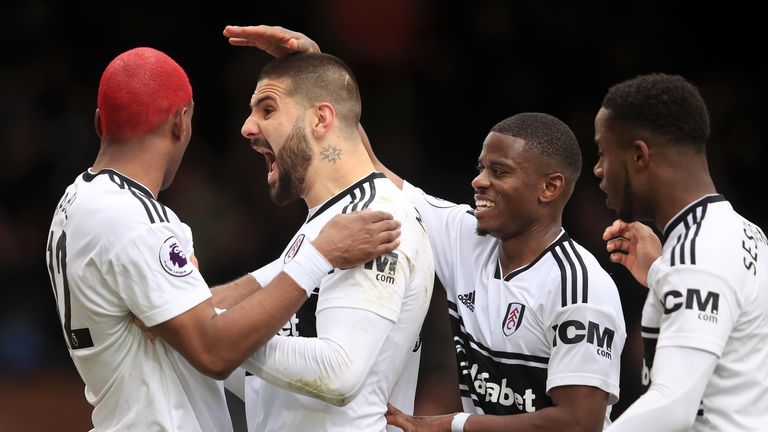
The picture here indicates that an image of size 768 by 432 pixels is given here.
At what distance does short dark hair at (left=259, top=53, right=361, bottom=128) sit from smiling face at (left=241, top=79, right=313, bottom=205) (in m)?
0.04

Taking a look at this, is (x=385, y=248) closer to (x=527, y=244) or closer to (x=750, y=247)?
(x=527, y=244)

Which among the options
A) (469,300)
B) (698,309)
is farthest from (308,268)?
(698,309)

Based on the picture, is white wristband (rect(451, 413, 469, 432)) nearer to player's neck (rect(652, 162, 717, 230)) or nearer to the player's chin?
the player's chin

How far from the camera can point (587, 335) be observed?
4012mm

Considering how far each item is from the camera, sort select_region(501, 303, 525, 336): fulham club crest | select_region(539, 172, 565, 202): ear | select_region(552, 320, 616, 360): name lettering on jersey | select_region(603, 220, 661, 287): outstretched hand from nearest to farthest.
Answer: select_region(552, 320, 616, 360): name lettering on jersey
select_region(501, 303, 525, 336): fulham club crest
select_region(603, 220, 661, 287): outstretched hand
select_region(539, 172, 565, 202): ear

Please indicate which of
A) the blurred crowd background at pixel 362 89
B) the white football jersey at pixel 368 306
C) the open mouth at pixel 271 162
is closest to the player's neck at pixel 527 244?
the white football jersey at pixel 368 306

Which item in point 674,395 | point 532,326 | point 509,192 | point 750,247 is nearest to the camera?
point 674,395

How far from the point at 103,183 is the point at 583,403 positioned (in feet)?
6.47

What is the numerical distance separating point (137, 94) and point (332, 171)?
79cm

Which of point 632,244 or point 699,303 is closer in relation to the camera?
point 699,303

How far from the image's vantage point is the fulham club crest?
13.9 feet

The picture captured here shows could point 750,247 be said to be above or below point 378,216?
above

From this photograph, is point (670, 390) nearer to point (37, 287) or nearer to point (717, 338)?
point (717, 338)

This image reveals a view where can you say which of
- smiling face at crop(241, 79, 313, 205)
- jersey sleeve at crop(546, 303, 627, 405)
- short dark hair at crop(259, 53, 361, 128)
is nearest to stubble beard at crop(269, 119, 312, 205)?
smiling face at crop(241, 79, 313, 205)
